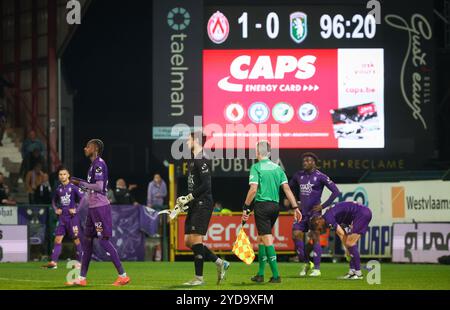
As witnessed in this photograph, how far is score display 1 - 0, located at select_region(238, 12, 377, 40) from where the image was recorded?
33.2 meters

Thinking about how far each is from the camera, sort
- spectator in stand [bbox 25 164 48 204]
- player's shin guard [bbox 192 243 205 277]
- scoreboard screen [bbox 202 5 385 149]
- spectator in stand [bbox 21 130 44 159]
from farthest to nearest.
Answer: spectator in stand [bbox 21 130 44 159], scoreboard screen [bbox 202 5 385 149], spectator in stand [bbox 25 164 48 204], player's shin guard [bbox 192 243 205 277]

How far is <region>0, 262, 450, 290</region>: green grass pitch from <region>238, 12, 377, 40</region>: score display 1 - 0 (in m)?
9.49

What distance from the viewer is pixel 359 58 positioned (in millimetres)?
33094

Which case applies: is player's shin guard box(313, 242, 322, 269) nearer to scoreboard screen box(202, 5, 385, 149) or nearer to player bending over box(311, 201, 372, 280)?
player bending over box(311, 201, 372, 280)

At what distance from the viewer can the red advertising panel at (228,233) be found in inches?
1215

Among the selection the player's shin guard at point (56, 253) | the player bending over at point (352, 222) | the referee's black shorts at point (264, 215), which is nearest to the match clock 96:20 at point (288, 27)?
the player's shin guard at point (56, 253)

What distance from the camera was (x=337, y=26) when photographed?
3316 cm

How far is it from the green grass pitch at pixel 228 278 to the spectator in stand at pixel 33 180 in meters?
6.34

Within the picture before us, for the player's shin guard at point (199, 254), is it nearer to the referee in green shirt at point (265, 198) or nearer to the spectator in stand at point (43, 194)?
the referee in green shirt at point (265, 198)

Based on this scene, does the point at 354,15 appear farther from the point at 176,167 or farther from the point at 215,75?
the point at 176,167

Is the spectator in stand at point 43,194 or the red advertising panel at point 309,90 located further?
the red advertising panel at point 309,90

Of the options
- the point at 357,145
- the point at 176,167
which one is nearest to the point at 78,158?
the point at 176,167

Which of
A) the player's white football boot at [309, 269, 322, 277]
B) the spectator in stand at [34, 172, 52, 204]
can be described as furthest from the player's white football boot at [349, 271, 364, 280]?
the spectator in stand at [34, 172, 52, 204]

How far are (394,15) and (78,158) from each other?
530 inches
